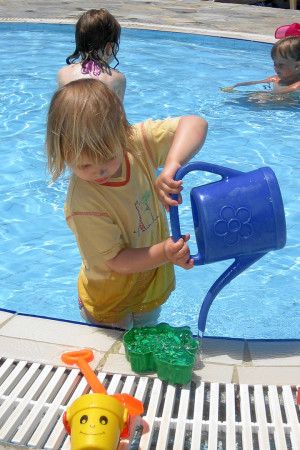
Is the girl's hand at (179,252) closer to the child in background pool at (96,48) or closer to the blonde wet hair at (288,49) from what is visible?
the child in background pool at (96,48)

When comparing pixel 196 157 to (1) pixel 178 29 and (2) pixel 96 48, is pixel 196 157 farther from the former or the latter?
(1) pixel 178 29

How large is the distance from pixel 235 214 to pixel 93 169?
495 millimetres

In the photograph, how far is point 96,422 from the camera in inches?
68.1

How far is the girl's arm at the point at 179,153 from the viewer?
209 cm

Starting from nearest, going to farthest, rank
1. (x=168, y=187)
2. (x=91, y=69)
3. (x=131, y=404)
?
(x=131, y=404) < (x=168, y=187) < (x=91, y=69)

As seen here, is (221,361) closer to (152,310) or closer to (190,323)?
(152,310)

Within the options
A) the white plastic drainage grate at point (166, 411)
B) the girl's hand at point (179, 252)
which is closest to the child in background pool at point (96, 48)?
the girl's hand at point (179, 252)

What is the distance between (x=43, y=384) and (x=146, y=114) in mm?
4511

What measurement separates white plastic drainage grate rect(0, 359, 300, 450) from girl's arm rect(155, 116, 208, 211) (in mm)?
621

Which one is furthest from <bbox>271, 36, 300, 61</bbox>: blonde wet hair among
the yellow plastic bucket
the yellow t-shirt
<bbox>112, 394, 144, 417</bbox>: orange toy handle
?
the yellow plastic bucket

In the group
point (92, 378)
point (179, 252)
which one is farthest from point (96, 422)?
point (179, 252)

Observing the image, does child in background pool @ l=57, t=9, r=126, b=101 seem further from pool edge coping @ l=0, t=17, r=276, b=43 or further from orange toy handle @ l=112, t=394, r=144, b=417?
pool edge coping @ l=0, t=17, r=276, b=43

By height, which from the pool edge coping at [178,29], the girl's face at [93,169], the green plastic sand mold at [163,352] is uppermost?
the girl's face at [93,169]

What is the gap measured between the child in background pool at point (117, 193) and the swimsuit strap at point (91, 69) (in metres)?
1.77
